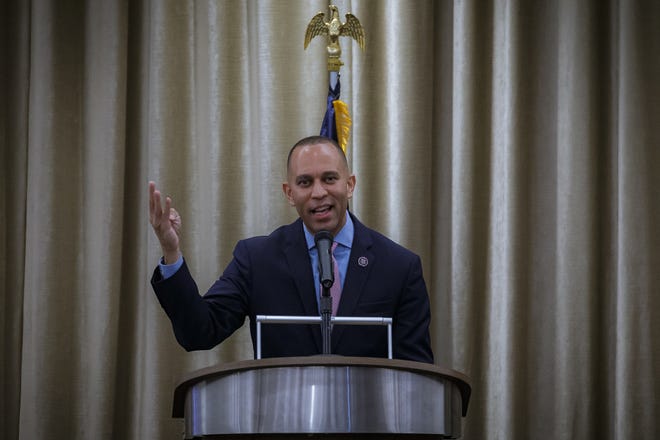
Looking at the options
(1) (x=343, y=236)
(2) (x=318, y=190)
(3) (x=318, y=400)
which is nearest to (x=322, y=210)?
(2) (x=318, y=190)

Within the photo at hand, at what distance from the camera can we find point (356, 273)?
3.35 m

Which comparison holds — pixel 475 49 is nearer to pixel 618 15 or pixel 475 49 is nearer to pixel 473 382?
pixel 618 15

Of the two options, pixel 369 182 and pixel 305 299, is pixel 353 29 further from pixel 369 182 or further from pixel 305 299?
pixel 305 299

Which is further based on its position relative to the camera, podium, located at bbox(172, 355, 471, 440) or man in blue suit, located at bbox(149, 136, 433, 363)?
man in blue suit, located at bbox(149, 136, 433, 363)

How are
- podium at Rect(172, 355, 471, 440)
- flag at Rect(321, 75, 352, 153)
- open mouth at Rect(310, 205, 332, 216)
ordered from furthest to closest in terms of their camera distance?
flag at Rect(321, 75, 352, 153) → open mouth at Rect(310, 205, 332, 216) → podium at Rect(172, 355, 471, 440)

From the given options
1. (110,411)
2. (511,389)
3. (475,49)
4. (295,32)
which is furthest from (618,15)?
(110,411)

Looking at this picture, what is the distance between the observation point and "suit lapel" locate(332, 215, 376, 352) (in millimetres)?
3270

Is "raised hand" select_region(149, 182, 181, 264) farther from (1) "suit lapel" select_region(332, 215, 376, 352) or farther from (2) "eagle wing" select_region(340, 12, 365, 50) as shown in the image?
(2) "eagle wing" select_region(340, 12, 365, 50)

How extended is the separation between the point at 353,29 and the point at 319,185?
3.12 feet

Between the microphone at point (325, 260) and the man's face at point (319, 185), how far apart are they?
0.72m

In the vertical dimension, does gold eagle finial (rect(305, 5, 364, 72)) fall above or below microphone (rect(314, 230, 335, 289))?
above

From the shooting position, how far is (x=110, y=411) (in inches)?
159

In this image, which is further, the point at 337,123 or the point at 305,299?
the point at 337,123

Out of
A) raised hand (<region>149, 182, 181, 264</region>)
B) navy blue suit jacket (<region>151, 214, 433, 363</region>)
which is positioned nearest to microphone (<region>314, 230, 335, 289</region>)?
raised hand (<region>149, 182, 181, 264</region>)
